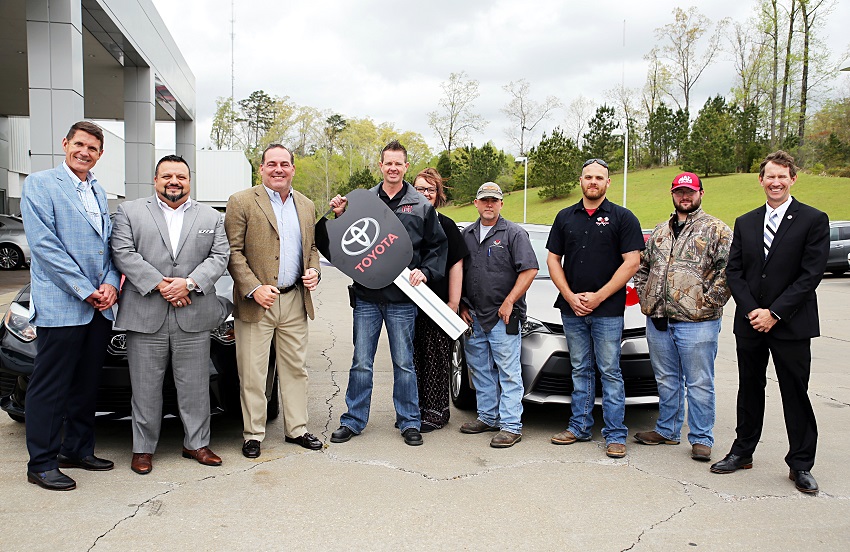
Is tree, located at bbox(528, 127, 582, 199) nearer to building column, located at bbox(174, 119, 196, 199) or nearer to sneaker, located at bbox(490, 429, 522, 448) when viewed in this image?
building column, located at bbox(174, 119, 196, 199)

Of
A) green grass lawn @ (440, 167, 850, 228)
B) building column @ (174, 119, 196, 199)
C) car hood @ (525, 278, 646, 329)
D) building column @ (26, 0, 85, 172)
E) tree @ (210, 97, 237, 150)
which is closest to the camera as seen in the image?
car hood @ (525, 278, 646, 329)

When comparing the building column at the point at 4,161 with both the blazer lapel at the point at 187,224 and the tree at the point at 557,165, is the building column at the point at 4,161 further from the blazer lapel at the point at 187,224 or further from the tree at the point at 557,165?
the tree at the point at 557,165

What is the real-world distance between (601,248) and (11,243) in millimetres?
18112

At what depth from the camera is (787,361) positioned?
416cm

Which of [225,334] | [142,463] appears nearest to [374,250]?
[225,334]

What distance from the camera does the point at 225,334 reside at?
4.74 meters

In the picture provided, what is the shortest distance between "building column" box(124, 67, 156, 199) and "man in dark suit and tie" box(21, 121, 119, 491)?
15.8 meters

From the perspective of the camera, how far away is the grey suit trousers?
13.9 ft

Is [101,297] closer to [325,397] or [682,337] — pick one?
[325,397]

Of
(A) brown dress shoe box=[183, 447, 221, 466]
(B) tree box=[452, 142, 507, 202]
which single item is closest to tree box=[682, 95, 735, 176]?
(B) tree box=[452, 142, 507, 202]

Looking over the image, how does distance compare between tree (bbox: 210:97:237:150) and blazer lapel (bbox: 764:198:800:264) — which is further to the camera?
tree (bbox: 210:97:237:150)

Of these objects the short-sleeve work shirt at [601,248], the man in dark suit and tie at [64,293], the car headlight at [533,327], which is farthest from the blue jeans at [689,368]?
the man in dark suit and tie at [64,293]

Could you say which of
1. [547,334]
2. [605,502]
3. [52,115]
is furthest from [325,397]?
[52,115]

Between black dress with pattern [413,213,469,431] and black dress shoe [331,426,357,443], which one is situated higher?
black dress with pattern [413,213,469,431]
